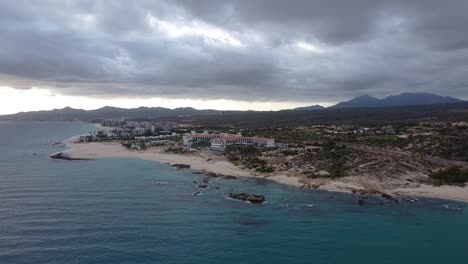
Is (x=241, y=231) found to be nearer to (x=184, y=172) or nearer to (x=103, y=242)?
(x=103, y=242)

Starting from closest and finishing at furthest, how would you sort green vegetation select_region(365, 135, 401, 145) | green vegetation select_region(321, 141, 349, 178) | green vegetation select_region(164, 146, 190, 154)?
1. green vegetation select_region(321, 141, 349, 178)
2. green vegetation select_region(365, 135, 401, 145)
3. green vegetation select_region(164, 146, 190, 154)

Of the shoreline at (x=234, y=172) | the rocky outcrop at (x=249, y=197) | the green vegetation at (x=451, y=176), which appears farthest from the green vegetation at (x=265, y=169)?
the green vegetation at (x=451, y=176)

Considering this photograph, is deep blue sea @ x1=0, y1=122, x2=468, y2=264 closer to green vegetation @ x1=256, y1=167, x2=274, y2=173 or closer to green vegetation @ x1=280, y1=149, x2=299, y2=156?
green vegetation @ x1=256, y1=167, x2=274, y2=173

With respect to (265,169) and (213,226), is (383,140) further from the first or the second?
(213,226)

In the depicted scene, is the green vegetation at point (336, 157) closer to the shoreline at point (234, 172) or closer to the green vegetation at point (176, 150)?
the shoreline at point (234, 172)

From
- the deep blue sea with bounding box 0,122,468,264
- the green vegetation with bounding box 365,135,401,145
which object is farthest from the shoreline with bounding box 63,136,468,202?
the green vegetation with bounding box 365,135,401,145

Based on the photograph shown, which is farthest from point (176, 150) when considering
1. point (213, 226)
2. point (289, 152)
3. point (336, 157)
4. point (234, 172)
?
point (213, 226)

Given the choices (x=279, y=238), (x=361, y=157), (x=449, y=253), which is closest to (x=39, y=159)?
(x=361, y=157)
